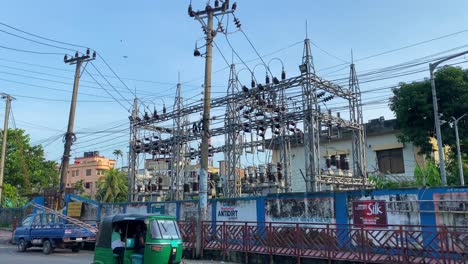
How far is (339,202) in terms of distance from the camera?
1570 centimetres

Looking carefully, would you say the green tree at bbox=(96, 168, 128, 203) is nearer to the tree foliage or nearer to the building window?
the building window

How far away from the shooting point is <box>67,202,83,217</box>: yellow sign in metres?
26.7

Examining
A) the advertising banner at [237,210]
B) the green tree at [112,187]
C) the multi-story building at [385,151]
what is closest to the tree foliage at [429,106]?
the multi-story building at [385,151]

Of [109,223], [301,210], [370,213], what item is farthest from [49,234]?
[370,213]

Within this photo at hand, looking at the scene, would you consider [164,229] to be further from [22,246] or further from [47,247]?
[22,246]

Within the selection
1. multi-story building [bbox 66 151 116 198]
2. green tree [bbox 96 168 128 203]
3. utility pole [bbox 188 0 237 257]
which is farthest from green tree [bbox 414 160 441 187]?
multi-story building [bbox 66 151 116 198]

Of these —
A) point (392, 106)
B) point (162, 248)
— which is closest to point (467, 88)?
point (392, 106)

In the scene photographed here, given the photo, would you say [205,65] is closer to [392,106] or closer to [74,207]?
[74,207]

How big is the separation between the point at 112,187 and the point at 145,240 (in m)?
40.0

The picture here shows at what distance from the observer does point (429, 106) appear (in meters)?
27.9

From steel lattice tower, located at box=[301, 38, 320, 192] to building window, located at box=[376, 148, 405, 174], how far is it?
18007 mm

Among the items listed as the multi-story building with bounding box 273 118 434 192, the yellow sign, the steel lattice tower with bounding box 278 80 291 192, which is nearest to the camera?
the steel lattice tower with bounding box 278 80 291 192

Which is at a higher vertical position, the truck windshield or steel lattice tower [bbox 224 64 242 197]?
steel lattice tower [bbox 224 64 242 197]

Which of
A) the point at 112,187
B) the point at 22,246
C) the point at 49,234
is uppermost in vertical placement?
the point at 112,187
